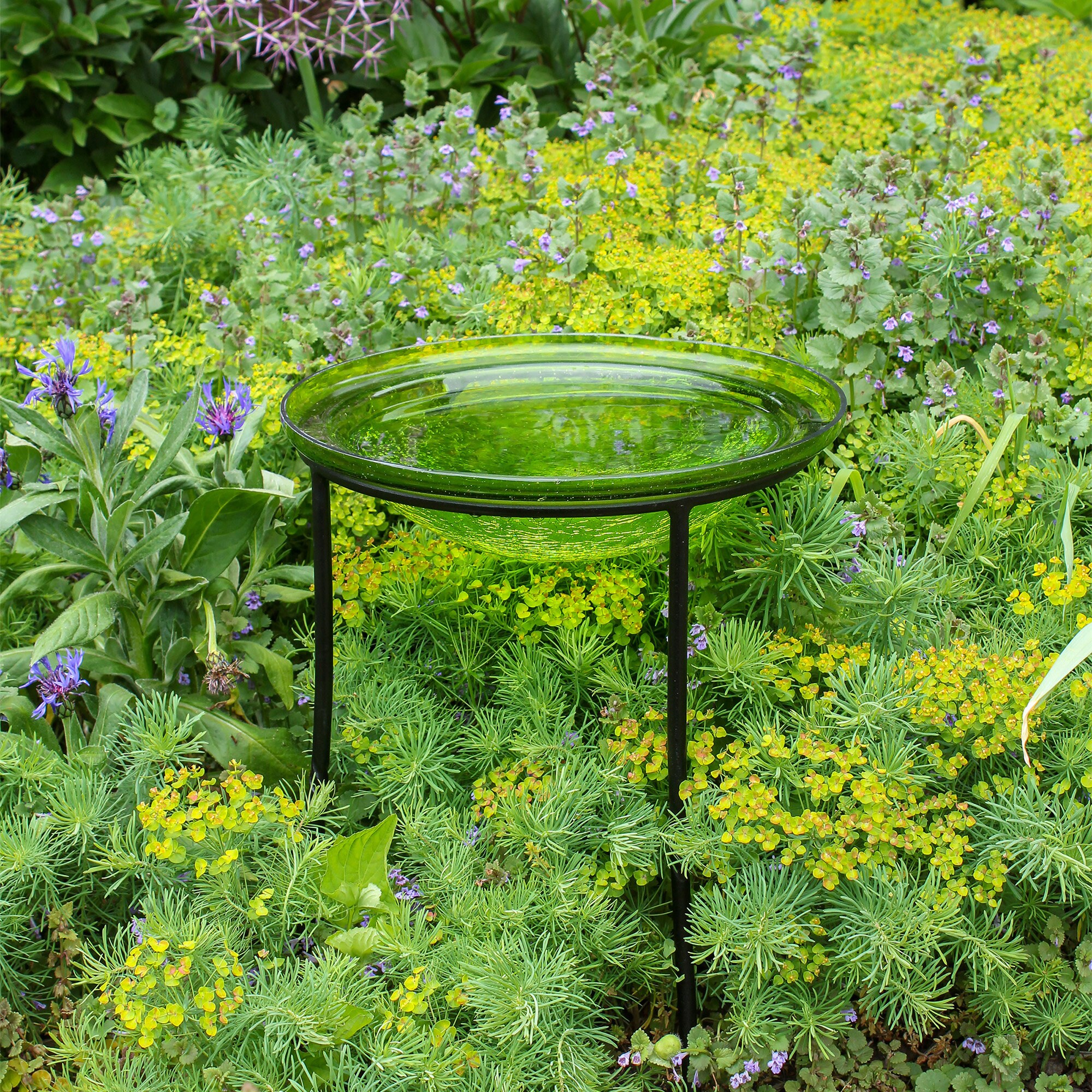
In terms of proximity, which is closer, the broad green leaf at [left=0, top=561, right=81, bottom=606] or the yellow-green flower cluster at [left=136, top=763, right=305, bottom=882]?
the yellow-green flower cluster at [left=136, top=763, right=305, bottom=882]

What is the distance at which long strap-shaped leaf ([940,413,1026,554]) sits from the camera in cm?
223

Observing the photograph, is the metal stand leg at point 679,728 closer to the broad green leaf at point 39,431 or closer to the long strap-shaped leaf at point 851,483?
the long strap-shaped leaf at point 851,483

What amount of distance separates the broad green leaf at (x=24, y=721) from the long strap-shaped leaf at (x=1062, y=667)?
1.76 meters

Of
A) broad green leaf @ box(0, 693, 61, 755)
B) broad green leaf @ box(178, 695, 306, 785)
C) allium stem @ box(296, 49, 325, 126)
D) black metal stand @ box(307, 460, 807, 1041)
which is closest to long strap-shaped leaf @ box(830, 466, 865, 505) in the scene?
black metal stand @ box(307, 460, 807, 1041)

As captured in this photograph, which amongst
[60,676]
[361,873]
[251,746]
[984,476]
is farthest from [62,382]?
[984,476]

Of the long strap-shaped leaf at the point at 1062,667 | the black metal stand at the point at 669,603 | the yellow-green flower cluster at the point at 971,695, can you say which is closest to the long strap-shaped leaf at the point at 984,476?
the yellow-green flower cluster at the point at 971,695

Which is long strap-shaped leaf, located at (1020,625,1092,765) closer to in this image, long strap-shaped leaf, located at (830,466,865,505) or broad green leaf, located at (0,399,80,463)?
long strap-shaped leaf, located at (830,466,865,505)

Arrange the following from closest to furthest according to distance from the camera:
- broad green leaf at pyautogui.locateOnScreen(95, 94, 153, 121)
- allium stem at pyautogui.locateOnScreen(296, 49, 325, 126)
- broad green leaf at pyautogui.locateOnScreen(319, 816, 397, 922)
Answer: broad green leaf at pyautogui.locateOnScreen(319, 816, 397, 922)
allium stem at pyautogui.locateOnScreen(296, 49, 325, 126)
broad green leaf at pyautogui.locateOnScreen(95, 94, 153, 121)

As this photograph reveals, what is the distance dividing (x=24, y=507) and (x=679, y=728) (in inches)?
49.3

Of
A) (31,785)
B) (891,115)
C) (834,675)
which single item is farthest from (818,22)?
(31,785)

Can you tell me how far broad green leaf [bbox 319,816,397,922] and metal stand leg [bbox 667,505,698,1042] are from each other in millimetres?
475

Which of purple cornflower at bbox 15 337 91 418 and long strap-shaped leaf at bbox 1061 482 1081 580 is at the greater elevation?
purple cornflower at bbox 15 337 91 418

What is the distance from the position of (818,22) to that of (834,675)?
401 centimetres

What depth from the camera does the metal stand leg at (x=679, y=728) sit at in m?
1.69
